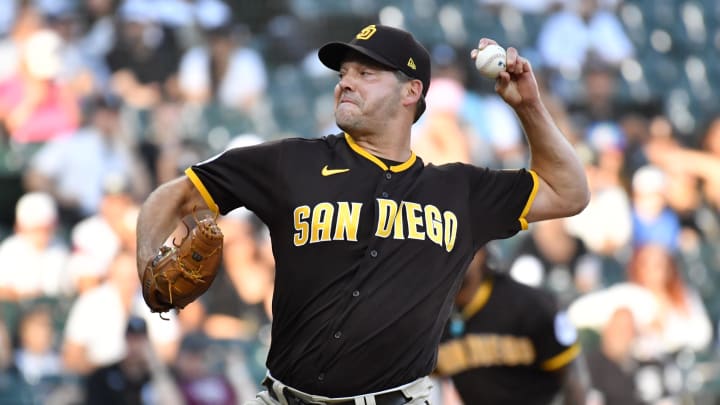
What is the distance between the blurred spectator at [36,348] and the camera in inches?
323

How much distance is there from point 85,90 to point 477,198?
543 cm

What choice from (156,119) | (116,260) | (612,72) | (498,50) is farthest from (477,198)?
(612,72)

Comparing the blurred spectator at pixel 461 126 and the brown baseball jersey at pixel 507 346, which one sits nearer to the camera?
the brown baseball jersey at pixel 507 346

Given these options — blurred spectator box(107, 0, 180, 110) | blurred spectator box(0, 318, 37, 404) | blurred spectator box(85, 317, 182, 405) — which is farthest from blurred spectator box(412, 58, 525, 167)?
blurred spectator box(0, 318, 37, 404)

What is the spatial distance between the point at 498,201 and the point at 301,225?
29.0 inches

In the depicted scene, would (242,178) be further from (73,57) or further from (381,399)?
(73,57)

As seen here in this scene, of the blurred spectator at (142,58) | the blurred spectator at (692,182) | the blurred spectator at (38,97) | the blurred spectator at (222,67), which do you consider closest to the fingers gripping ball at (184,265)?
the blurred spectator at (38,97)

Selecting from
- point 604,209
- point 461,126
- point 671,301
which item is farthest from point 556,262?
point 461,126

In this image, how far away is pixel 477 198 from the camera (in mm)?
4383

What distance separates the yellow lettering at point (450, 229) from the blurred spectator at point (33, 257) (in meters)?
4.73

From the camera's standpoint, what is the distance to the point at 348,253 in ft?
13.5

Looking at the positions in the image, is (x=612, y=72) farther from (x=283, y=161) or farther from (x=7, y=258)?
(x=283, y=161)

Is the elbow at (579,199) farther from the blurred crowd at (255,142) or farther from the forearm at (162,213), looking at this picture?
the blurred crowd at (255,142)

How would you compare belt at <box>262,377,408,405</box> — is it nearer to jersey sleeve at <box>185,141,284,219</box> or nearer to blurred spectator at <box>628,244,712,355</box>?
jersey sleeve at <box>185,141,284,219</box>
